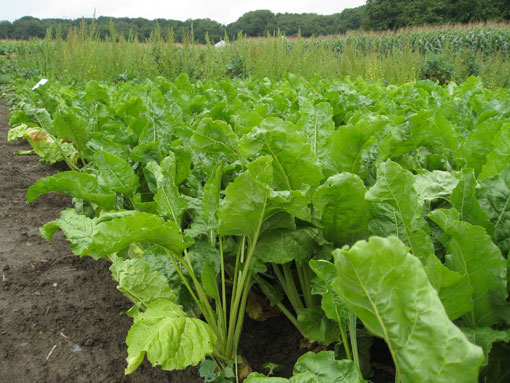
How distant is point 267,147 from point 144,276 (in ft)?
2.23

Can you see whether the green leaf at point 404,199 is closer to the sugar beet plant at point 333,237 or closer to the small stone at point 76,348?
the sugar beet plant at point 333,237

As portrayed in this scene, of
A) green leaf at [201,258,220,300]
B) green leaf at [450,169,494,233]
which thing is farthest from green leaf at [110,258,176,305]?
green leaf at [450,169,494,233]

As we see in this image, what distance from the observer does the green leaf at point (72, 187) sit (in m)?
1.60

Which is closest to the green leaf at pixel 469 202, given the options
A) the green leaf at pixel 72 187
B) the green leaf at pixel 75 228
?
the green leaf at pixel 75 228

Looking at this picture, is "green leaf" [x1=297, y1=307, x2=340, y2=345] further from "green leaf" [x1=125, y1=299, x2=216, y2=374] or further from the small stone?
the small stone

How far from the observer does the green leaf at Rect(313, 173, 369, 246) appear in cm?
116

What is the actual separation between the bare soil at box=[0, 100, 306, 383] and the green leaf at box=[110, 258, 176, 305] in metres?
0.43

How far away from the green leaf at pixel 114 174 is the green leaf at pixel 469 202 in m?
1.35

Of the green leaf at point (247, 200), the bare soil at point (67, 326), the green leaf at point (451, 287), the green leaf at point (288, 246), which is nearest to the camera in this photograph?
the green leaf at point (451, 287)

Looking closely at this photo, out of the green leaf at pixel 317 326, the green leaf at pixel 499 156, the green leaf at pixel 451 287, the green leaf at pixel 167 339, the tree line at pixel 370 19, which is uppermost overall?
the tree line at pixel 370 19

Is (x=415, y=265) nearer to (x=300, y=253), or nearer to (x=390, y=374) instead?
(x=300, y=253)

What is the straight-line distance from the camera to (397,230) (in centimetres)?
109

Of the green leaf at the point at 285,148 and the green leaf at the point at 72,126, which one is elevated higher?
the green leaf at the point at 285,148

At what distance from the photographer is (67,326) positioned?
2.09 metres
